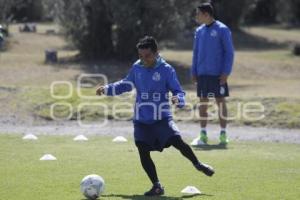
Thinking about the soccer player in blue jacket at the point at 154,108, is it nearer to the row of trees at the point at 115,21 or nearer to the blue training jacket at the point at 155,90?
the blue training jacket at the point at 155,90

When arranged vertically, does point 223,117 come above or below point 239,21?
below

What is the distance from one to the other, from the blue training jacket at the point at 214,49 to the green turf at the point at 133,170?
4.56 feet

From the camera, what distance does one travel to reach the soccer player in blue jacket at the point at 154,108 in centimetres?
902

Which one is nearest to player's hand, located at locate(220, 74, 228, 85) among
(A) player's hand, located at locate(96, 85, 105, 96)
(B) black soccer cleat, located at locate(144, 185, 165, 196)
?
(A) player's hand, located at locate(96, 85, 105, 96)

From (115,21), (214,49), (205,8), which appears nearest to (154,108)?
(205,8)

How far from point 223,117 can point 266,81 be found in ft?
46.3

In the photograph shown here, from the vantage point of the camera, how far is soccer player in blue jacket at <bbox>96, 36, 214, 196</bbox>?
9016 mm

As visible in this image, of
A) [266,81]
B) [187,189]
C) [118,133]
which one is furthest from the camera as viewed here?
[266,81]

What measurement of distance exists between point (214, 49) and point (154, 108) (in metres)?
5.18

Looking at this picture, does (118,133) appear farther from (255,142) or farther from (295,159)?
(295,159)

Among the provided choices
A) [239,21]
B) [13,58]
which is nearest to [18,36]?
[13,58]

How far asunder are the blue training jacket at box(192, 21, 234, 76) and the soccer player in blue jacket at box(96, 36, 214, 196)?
4.90m

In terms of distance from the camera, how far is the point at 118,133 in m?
16.3

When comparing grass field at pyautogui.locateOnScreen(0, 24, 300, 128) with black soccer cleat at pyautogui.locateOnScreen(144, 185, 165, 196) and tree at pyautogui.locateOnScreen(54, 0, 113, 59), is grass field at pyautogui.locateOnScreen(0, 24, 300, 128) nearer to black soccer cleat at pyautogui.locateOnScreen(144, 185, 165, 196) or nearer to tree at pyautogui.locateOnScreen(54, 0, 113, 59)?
tree at pyautogui.locateOnScreen(54, 0, 113, 59)
